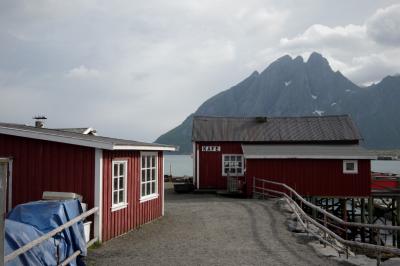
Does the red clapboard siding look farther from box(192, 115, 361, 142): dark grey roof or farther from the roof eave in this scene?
the roof eave

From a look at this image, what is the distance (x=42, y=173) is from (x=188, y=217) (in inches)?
259

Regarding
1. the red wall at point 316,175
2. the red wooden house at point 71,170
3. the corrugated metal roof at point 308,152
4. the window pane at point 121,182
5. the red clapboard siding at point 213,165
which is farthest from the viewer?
the red clapboard siding at point 213,165

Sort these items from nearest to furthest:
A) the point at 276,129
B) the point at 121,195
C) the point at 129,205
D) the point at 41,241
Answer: the point at 41,241, the point at 121,195, the point at 129,205, the point at 276,129

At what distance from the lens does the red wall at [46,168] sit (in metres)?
11.0

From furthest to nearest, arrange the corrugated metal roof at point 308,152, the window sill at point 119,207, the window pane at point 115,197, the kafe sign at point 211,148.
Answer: the kafe sign at point 211,148 → the corrugated metal roof at point 308,152 → the window pane at point 115,197 → the window sill at point 119,207

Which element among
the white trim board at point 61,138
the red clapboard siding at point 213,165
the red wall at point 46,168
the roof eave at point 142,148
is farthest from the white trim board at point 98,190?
the red clapboard siding at point 213,165

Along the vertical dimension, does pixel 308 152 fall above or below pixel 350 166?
above

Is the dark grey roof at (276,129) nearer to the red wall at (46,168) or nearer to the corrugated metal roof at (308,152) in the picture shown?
the corrugated metal roof at (308,152)

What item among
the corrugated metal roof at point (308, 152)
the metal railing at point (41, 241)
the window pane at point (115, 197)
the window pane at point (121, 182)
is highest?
the corrugated metal roof at point (308, 152)

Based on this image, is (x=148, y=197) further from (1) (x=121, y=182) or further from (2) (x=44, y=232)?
(2) (x=44, y=232)

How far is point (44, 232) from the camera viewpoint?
7.84m

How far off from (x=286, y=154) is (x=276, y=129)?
6463mm

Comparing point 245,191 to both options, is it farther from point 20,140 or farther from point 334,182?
point 20,140

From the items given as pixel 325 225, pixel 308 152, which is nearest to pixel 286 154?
pixel 308 152
